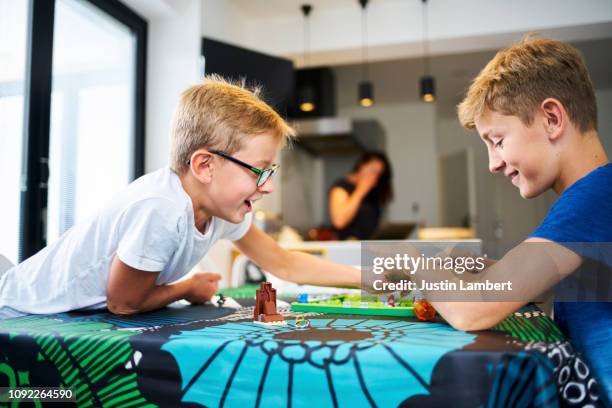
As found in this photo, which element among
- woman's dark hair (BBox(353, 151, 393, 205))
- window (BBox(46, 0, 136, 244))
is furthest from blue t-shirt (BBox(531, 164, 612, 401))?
woman's dark hair (BBox(353, 151, 393, 205))

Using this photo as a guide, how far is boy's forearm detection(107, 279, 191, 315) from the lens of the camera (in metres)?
1.07

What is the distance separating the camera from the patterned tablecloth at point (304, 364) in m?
0.60

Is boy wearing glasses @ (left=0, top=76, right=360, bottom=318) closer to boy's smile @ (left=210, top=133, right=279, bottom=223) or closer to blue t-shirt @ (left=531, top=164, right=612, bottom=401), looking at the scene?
boy's smile @ (left=210, top=133, right=279, bottom=223)

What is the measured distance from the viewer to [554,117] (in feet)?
3.02

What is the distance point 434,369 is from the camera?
60 cm

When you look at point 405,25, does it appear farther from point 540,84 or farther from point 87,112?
point 540,84

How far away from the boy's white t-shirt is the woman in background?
3.23m

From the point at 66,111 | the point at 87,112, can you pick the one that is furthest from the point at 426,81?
the point at 66,111

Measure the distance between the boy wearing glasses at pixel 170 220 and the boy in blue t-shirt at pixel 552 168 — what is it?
1.60 ft

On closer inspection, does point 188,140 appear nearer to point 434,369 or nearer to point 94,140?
point 434,369

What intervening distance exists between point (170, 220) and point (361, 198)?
356 cm

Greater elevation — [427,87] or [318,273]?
[427,87]

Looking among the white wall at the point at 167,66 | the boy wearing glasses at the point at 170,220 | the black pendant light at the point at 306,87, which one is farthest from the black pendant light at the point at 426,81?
the boy wearing glasses at the point at 170,220

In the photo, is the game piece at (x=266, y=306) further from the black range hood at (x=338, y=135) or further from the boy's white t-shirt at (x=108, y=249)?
the black range hood at (x=338, y=135)
